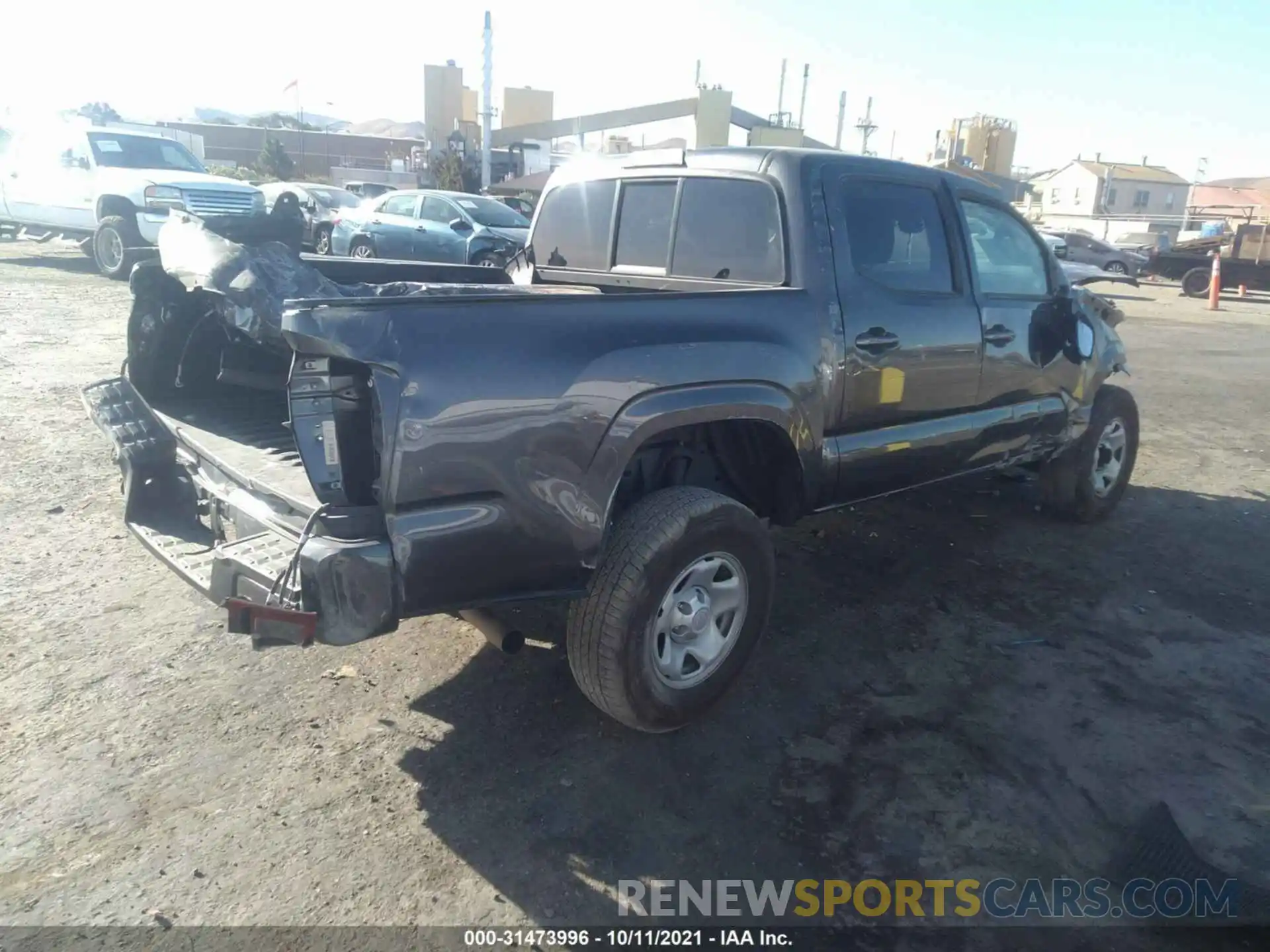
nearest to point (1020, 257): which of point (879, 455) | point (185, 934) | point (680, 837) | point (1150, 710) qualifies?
point (879, 455)

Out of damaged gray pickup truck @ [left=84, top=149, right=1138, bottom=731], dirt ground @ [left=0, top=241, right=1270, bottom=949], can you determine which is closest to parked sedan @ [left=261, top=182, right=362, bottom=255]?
damaged gray pickup truck @ [left=84, top=149, right=1138, bottom=731]

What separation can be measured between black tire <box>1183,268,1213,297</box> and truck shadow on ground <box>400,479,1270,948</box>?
2455cm

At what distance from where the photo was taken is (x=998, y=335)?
437 cm

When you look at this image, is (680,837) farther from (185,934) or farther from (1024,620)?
(1024,620)

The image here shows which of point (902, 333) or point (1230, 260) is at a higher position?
point (1230, 260)

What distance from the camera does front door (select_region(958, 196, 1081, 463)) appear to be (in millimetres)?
4379

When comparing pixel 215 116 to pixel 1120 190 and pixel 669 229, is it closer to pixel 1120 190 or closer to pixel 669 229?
pixel 1120 190

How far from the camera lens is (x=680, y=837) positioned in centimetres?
271

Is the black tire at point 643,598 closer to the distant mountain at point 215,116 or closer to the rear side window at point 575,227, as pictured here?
the rear side window at point 575,227

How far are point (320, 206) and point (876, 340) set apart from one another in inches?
756

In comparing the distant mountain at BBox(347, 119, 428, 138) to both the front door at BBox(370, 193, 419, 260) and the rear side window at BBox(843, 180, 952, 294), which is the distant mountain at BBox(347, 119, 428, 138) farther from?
the rear side window at BBox(843, 180, 952, 294)

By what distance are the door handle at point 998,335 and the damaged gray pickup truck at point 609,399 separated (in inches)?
0.6

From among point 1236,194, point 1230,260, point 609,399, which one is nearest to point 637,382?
point 609,399

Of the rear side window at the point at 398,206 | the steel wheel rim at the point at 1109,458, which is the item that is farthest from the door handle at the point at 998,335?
the rear side window at the point at 398,206
